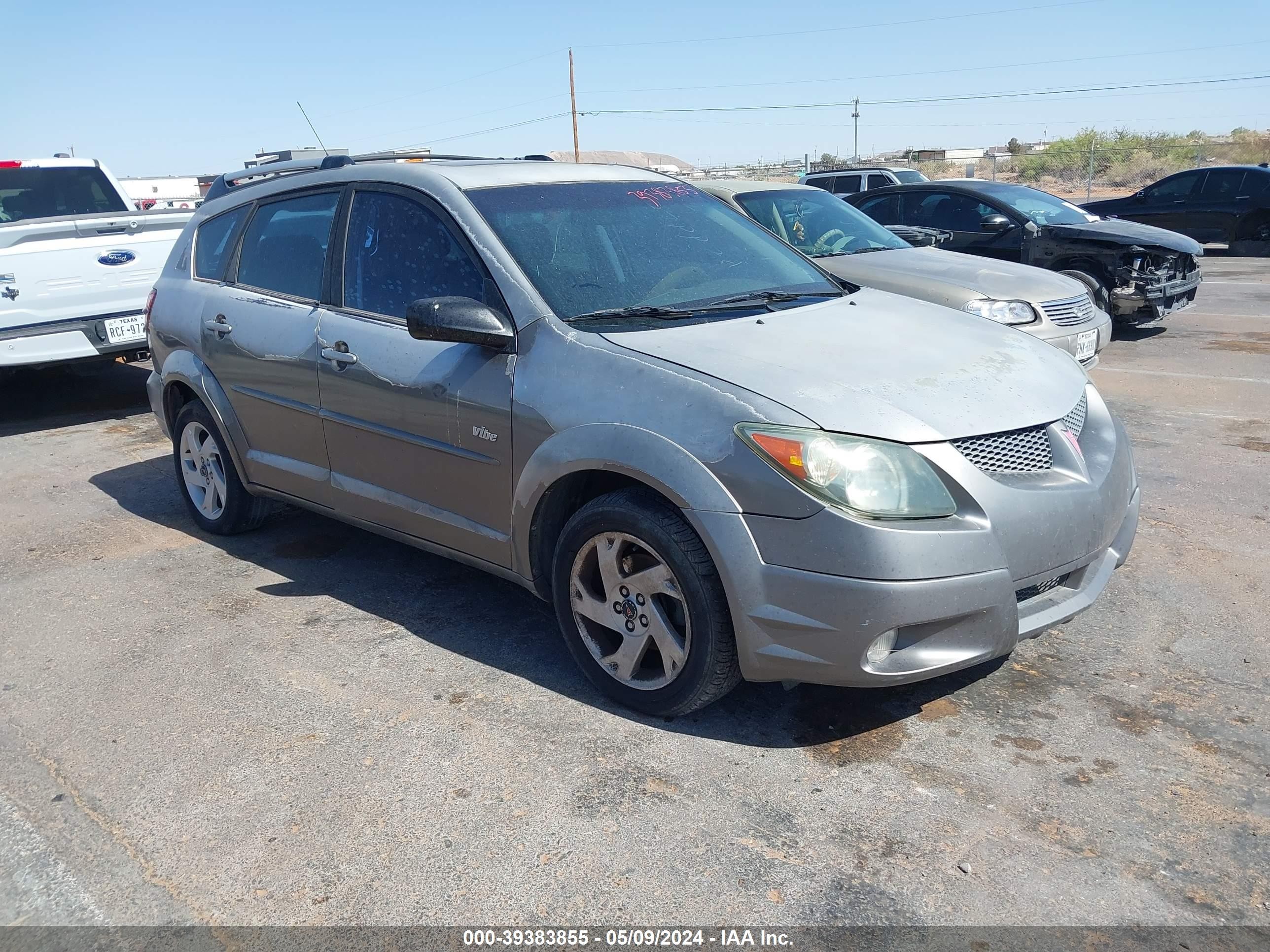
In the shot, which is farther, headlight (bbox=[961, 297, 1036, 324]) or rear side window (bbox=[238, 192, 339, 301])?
headlight (bbox=[961, 297, 1036, 324])

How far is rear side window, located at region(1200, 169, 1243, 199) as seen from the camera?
Answer: 59.1ft

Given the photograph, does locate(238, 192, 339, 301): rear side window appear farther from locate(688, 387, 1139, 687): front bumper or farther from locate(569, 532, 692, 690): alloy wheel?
locate(688, 387, 1139, 687): front bumper

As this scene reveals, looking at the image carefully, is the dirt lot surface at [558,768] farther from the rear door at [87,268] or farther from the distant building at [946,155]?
the distant building at [946,155]

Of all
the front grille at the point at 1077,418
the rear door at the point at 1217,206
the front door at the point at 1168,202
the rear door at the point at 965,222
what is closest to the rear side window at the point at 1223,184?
the rear door at the point at 1217,206

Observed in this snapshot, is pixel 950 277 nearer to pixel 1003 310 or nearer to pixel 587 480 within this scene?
pixel 1003 310

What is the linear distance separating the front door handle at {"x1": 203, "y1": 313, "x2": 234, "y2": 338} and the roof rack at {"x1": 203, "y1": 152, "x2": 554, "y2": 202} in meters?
0.72

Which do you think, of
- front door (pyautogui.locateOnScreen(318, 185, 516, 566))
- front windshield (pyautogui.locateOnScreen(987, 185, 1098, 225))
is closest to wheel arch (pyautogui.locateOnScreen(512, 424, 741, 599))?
front door (pyautogui.locateOnScreen(318, 185, 516, 566))

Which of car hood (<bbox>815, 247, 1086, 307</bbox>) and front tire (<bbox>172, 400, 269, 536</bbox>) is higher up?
car hood (<bbox>815, 247, 1086, 307</bbox>)

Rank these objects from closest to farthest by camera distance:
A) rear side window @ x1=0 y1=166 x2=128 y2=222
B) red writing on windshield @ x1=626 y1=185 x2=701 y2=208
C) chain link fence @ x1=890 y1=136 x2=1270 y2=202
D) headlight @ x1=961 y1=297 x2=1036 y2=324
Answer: red writing on windshield @ x1=626 y1=185 x2=701 y2=208 < headlight @ x1=961 y1=297 x2=1036 y2=324 < rear side window @ x1=0 y1=166 x2=128 y2=222 < chain link fence @ x1=890 y1=136 x2=1270 y2=202

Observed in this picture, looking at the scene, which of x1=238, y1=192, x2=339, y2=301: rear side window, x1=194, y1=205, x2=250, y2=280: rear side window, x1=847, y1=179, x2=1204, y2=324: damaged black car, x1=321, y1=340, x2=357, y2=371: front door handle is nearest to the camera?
x1=321, y1=340, x2=357, y2=371: front door handle

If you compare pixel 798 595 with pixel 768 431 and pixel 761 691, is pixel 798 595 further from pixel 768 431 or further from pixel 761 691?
pixel 761 691

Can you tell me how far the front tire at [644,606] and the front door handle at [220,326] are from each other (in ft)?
7.71

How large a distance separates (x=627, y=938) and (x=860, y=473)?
136 cm

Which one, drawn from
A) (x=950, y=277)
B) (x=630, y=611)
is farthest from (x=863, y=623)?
(x=950, y=277)
